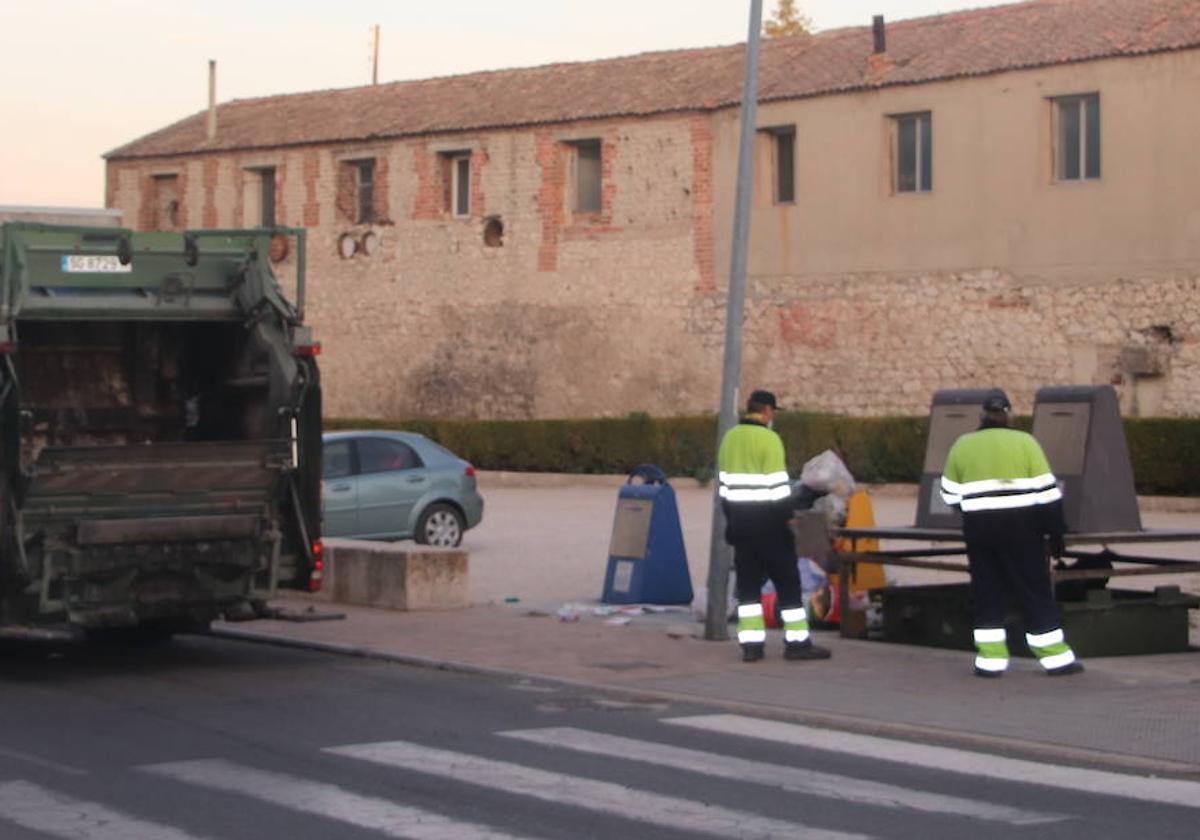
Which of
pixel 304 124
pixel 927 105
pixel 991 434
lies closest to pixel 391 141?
pixel 304 124

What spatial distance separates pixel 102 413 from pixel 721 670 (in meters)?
4.75

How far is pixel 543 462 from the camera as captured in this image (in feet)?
128

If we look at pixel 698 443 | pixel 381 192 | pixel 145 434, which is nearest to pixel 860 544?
pixel 145 434

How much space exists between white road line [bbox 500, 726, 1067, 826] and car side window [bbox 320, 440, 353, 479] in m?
11.0

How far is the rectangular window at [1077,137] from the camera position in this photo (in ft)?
110

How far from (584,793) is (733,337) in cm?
617

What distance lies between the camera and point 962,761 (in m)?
9.59

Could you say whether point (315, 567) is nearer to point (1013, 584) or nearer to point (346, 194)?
point (1013, 584)

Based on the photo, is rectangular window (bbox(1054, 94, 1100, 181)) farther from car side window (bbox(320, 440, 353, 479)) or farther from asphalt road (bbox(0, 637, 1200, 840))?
asphalt road (bbox(0, 637, 1200, 840))

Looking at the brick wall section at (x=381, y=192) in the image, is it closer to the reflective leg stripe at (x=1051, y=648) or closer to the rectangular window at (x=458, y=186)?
the rectangular window at (x=458, y=186)

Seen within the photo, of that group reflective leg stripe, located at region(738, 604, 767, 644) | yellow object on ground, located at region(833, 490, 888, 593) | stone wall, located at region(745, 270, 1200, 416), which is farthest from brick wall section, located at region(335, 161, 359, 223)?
reflective leg stripe, located at region(738, 604, 767, 644)

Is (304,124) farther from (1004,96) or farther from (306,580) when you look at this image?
(306,580)

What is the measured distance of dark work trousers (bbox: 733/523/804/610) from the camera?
13078 millimetres

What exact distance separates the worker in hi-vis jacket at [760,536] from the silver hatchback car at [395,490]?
830 cm
